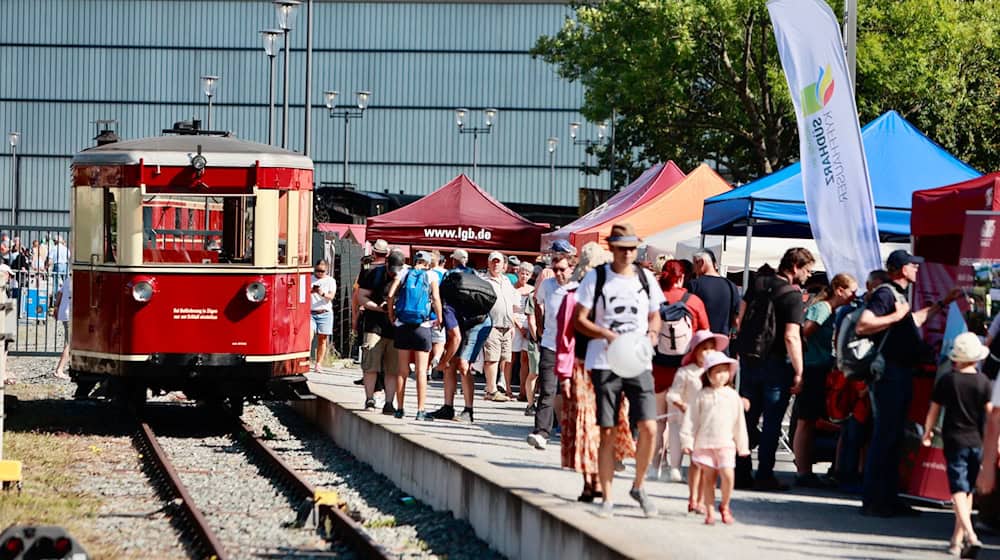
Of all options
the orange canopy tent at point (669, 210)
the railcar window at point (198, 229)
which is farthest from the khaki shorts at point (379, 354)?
the orange canopy tent at point (669, 210)

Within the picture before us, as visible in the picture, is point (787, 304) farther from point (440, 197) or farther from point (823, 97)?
point (440, 197)

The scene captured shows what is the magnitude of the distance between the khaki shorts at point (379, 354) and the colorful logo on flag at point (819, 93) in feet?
16.8

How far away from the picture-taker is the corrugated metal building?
Result: 74.1 m

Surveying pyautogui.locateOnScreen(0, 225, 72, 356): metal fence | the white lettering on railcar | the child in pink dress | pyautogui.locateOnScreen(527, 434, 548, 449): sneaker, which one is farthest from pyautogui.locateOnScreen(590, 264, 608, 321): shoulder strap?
pyautogui.locateOnScreen(0, 225, 72, 356): metal fence

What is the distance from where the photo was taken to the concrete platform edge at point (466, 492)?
32.3ft

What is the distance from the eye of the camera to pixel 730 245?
2442 cm

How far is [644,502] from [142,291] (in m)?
8.29

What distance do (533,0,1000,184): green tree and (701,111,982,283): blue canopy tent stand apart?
1913 cm

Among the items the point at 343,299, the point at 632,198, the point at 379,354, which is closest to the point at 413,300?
the point at 379,354

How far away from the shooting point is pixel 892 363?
35.6 ft

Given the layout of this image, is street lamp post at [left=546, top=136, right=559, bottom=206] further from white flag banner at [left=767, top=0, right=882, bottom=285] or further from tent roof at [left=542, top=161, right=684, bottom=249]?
white flag banner at [left=767, top=0, right=882, bottom=285]

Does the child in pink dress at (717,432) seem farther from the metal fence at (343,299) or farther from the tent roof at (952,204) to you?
the metal fence at (343,299)

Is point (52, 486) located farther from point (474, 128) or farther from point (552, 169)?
point (552, 169)

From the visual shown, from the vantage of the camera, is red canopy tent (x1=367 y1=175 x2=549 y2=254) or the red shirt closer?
the red shirt
